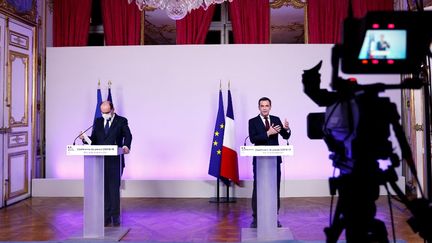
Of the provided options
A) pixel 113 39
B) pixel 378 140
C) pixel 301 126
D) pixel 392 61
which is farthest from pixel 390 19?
pixel 113 39

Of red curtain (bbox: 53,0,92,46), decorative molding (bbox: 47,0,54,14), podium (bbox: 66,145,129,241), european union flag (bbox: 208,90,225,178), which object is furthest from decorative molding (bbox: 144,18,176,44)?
podium (bbox: 66,145,129,241)

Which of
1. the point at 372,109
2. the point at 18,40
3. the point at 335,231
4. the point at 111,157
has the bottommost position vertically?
the point at 335,231

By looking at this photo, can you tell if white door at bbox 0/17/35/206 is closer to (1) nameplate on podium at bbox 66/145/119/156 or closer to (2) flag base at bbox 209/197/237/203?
(1) nameplate on podium at bbox 66/145/119/156

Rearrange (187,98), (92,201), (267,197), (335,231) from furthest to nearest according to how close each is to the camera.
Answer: (187,98) < (92,201) < (267,197) < (335,231)

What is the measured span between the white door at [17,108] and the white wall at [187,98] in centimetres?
51

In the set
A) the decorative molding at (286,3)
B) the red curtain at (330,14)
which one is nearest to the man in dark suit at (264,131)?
the red curtain at (330,14)

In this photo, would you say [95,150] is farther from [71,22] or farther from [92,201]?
[71,22]

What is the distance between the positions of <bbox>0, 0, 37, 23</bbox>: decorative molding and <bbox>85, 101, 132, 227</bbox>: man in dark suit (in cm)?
231

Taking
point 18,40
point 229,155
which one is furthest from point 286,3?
point 18,40

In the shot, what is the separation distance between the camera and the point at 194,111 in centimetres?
642

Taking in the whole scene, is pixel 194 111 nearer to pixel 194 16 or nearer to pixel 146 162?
pixel 146 162

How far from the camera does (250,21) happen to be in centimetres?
670

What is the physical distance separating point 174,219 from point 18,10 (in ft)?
12.0

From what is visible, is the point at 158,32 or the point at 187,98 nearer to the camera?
the point at 187,98
